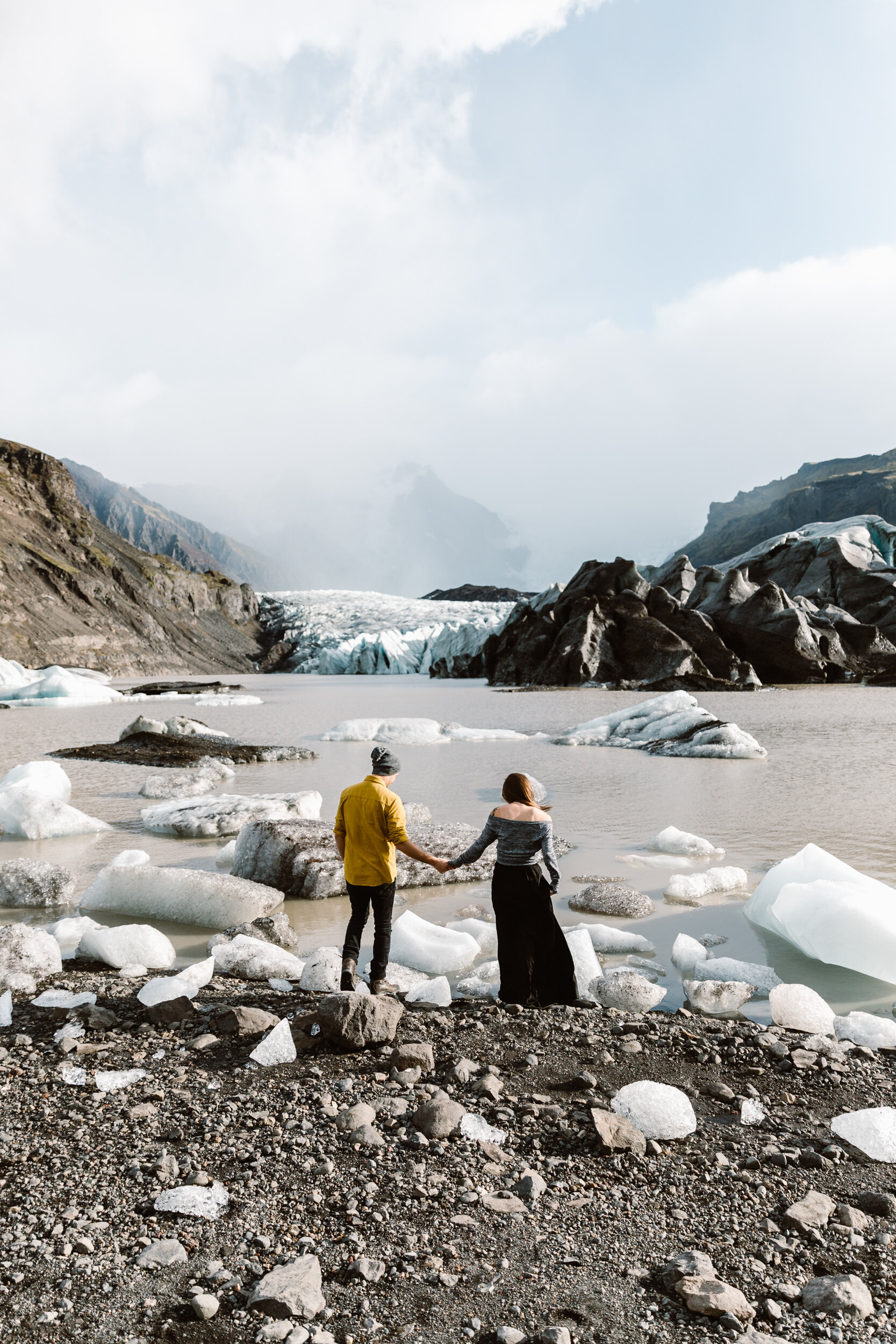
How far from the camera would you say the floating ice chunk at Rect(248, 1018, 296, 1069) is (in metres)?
3.38

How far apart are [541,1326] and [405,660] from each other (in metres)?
75.8

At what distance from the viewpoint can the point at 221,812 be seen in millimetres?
8938

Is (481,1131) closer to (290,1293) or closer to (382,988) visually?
(290,1293)

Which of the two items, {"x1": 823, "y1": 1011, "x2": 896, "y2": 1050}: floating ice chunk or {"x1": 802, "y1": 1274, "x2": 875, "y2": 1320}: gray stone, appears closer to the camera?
{"x1": 802, "y1": 1274, "x2": 875, "y2": 1320}: gray stone

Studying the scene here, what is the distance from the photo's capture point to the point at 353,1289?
211cm

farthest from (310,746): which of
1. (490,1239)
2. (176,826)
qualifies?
(490,1239)

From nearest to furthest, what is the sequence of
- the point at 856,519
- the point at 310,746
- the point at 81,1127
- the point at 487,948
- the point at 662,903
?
the point at 81,1127 < the point at 487,948 < the point at 662,903 < the point at 310,746 < the point at 856,519

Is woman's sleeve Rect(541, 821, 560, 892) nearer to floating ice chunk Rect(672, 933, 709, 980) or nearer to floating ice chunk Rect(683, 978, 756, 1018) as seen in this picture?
floating ice chunk Rect(683, 978, 756, 1018)

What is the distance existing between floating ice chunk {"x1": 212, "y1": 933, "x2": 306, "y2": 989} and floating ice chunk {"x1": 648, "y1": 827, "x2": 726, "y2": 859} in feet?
14.2

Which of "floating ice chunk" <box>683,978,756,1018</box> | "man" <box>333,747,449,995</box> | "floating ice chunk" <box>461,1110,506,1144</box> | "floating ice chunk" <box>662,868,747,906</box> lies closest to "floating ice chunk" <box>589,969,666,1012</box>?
"floating ice chunk" <box>683,978,756,1018</box>

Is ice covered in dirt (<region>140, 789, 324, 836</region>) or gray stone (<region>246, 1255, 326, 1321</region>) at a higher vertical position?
gray stone (<region>246, 1255, 326, 1321</region>)

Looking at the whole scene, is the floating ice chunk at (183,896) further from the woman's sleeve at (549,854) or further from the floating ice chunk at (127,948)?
the woman's sleeve at (549,854)

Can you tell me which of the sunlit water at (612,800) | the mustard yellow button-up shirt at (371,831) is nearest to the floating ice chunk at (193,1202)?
the mustard yellow button-up shirt at (371,831)

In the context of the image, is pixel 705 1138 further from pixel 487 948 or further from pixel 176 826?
pixel 176 826
